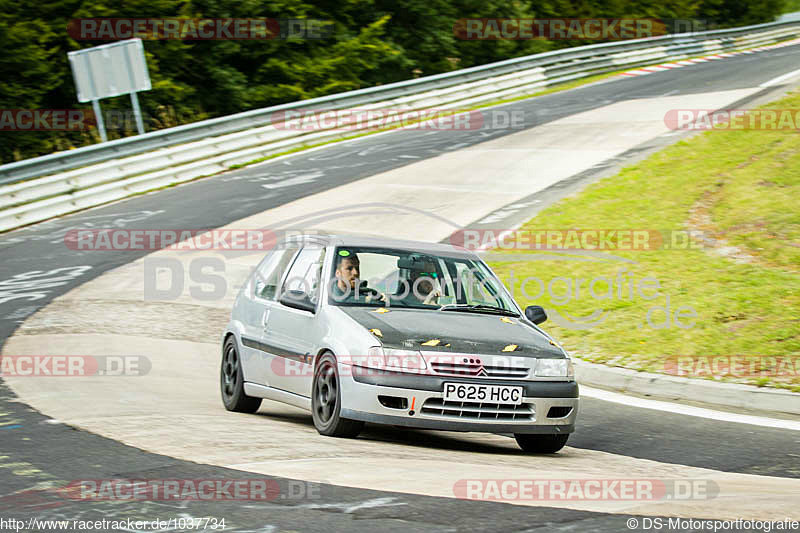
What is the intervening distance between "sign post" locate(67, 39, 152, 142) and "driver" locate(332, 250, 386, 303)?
15178 mm

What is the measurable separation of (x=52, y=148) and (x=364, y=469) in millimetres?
22447

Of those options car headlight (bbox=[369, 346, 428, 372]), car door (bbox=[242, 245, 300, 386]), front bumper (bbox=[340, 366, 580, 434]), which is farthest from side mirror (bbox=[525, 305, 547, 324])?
car door (bbox=[242, 245, 300, 386])

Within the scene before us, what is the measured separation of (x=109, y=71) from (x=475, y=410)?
707 inches

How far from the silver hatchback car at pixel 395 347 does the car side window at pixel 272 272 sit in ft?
0.06

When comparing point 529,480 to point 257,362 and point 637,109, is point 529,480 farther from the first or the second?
point 637,109

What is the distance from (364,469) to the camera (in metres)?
5.67

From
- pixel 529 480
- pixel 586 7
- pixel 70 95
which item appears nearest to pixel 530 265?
pixel 529 480

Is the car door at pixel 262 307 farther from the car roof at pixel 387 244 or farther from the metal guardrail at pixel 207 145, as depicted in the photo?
the metal guardrail at pixel 207 145

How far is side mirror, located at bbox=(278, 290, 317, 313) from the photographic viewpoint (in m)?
7.61

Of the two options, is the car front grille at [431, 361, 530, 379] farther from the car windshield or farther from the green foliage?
the green foliage

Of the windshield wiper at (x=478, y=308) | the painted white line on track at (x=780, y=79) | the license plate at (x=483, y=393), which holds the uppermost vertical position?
the painted white line on track at (x=780, y=79)

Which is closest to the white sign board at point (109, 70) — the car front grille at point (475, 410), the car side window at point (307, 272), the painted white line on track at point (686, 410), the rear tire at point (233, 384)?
the rear tire at point (233, 384)

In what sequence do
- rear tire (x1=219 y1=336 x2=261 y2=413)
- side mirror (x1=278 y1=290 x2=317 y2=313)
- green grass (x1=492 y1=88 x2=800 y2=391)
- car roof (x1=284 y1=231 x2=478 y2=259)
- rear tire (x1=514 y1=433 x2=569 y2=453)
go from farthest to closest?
1. green grass (x1=492 y1=88 x2=800 y2=391)
2. rear tire (x1=219 y1=336 x2=261 y2=413)
3. car roof (x1=284 y1=231 x2=478 y2=259)
4. side mirror (x1=278 y1=290 x2=317 y2=313)
5. rear tire (x1=514 y1=433 x2=569 y2=453)

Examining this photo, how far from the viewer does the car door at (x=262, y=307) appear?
26.8ft
